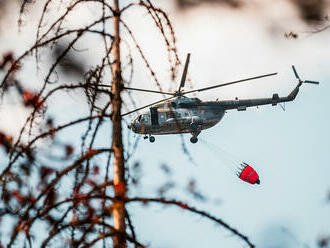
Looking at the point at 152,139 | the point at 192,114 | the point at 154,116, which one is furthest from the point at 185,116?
the point at 152,139

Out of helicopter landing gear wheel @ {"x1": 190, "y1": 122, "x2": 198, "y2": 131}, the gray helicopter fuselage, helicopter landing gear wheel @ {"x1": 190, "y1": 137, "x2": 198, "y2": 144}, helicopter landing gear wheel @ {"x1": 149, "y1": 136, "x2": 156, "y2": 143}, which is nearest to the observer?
the gray helicopter fuselage

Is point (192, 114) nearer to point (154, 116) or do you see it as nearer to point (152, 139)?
point (154, 116)

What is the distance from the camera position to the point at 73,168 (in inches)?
149

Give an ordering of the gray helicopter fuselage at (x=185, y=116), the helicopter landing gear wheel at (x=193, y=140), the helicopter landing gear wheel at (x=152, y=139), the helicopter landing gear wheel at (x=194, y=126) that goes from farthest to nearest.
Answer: the helicopter landing gear wheel at (x=152, y=139)
the helicopter landing gear wheel at (x=193, y=140)
the helicopter landing gear wheel at (x=194, y=126)
the gray helicopter fuselage at (x=185, y=116)

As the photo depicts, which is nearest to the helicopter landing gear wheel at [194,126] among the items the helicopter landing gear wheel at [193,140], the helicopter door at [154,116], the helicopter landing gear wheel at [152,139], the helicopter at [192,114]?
the helicopter at [192,114]

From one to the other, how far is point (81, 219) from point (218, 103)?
24707mm

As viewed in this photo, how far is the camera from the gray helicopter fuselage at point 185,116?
2678 centimetres

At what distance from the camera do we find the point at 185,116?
26.8 m

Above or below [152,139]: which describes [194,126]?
below

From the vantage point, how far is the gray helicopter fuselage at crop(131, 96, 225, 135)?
87.9 ft

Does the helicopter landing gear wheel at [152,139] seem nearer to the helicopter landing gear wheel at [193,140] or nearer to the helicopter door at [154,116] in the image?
the helicopter door at [154,116]

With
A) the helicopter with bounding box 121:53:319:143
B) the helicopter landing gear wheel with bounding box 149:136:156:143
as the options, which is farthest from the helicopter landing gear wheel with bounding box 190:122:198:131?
the helicopter landing gear wheel with bounding box 149:136:156:143

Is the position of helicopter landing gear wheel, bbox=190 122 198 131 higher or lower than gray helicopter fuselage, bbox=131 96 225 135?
lower

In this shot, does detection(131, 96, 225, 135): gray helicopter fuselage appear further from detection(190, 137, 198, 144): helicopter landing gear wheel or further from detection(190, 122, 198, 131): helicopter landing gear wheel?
detection(190, 137, 198, 144): helicopter landing gear wheel
